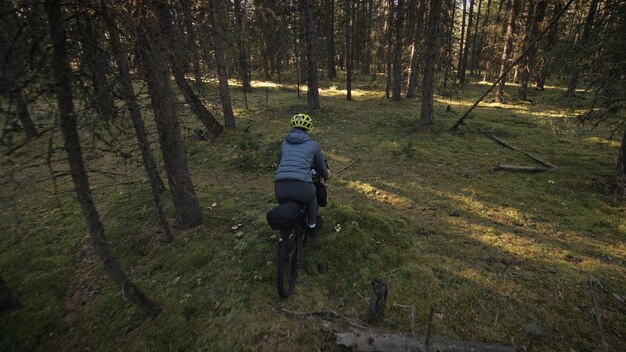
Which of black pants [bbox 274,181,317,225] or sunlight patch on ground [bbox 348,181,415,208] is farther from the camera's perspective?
sunlight patch on ground [bbox 348,181,415,208]

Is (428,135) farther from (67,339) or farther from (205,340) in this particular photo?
(67,339)

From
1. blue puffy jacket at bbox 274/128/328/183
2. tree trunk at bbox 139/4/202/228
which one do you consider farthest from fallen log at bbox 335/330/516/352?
tree trunk at bbox 139/4/202/228

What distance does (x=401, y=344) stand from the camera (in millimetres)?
3715

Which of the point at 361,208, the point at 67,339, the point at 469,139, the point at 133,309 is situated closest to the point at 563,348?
the point at 361,208

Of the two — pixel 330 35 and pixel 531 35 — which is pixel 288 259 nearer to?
pixel 531 35

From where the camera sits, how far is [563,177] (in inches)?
381

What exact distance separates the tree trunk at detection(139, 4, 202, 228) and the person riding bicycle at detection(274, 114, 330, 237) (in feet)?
7.73

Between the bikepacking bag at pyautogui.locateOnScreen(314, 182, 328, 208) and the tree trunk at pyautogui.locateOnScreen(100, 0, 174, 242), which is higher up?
the tree trunk at pyautogui.locateOnScreen(100, 0, 174, 242)

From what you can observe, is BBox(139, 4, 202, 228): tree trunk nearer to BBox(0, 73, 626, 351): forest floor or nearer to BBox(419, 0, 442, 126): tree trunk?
BBox(0, 73, 626, 351): forest floor

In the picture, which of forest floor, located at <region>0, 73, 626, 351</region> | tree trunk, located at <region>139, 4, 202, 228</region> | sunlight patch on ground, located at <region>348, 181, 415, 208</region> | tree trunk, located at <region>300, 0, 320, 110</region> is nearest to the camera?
forest floor, located at <region>0, 73, 626, 351</region>

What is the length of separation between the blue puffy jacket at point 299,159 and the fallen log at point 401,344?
238 centimetres

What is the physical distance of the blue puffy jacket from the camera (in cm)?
503

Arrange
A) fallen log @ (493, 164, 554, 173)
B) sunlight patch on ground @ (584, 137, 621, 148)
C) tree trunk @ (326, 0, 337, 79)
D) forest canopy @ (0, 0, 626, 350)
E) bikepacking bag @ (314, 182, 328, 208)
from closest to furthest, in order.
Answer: forest canopy @ (0, 0, 626, 350)
bikepacking bag @ (314, 182, 328, 208)
fallen log @ (493, 164, 554, 173)
sunlight patch on ground @ (584, 137, 621, 148)
tree trunk @ (326, 0, 337, 79)

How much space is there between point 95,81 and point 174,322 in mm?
3403
